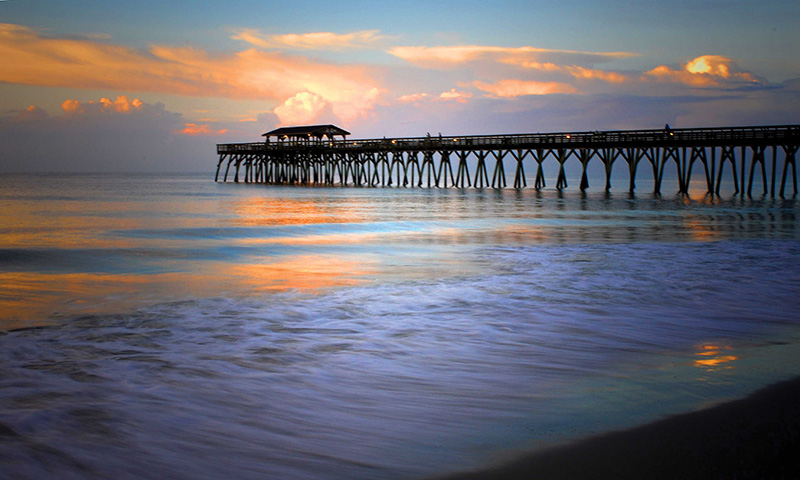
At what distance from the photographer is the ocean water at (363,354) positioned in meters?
3.36

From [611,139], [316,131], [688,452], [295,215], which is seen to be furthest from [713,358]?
[316,131]

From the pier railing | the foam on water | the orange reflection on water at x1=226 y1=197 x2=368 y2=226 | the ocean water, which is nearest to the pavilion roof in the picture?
the pier railing

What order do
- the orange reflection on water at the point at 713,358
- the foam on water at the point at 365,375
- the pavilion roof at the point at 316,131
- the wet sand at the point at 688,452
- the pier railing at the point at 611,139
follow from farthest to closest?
the pavilion roof at the point at 316,131
the pier railing at the point at 611,139
the orange reflection on water at the point at 713,358
the foam on water at the point at 365,375
the wet sand at the point at 688,452

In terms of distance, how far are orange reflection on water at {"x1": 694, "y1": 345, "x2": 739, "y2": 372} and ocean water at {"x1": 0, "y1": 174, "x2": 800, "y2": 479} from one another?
0.11ft

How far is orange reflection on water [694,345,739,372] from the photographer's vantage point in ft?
15.5

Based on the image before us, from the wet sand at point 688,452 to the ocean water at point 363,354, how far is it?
154 millimetres

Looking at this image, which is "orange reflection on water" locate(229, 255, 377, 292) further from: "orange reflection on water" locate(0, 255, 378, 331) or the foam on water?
the foam on water

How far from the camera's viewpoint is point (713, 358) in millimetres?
4965

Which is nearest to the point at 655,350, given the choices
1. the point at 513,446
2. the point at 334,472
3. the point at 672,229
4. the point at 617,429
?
the point at 617,429

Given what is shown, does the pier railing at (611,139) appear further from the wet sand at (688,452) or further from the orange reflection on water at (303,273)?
the wet sand at (688,452)

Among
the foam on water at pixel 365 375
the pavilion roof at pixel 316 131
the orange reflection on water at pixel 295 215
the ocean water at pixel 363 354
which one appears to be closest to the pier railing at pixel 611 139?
the pavilion roof at pixel 316 131

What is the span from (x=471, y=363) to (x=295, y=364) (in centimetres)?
138

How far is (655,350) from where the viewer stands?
5.29 m

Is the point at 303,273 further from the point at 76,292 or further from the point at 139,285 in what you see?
the point at 76,292
